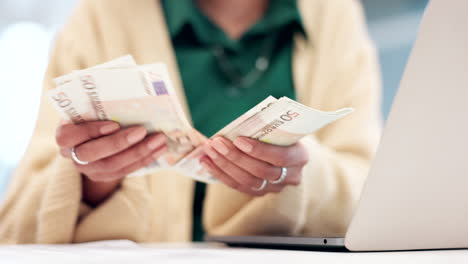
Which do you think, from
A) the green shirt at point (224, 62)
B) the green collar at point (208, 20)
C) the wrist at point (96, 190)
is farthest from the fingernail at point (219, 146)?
the green collar at point (208, 20)

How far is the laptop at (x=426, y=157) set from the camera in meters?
0.35

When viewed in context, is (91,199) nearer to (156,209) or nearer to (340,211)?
(156,209)

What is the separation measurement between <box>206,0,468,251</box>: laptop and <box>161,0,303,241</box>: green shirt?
1.77 feet

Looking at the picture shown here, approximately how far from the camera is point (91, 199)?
2.26ft

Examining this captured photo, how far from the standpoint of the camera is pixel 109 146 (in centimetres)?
54

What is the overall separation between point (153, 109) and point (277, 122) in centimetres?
14

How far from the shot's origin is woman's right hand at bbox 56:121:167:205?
1.76 ft

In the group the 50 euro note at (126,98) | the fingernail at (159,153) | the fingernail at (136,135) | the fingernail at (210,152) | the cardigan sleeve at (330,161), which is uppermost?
the 50 euro note at (126,98)

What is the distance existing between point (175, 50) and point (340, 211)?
483 mm

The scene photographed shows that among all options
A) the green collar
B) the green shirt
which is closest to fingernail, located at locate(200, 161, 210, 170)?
the green shirt

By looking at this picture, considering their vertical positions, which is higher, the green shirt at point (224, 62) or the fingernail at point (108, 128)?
the fingernail at point (108, 128)

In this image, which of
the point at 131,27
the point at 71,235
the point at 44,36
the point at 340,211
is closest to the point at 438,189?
the point at 340,211

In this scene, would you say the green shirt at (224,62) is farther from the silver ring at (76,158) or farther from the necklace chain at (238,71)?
the silver ring at (76,158)

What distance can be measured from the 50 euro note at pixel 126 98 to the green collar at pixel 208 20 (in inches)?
18.9
